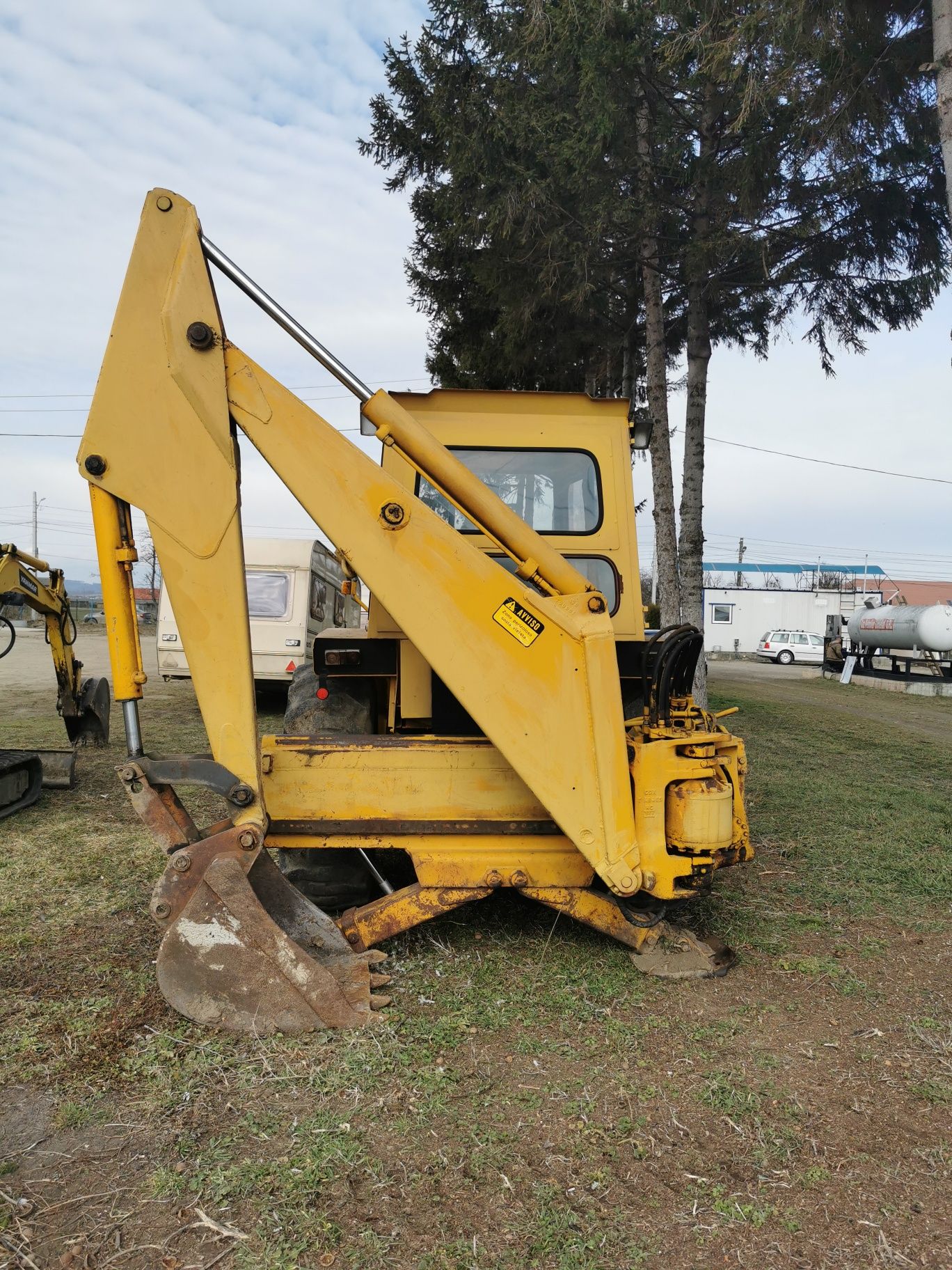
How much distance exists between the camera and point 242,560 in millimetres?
3375

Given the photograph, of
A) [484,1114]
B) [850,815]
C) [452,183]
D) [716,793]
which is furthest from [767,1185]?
[452,183]

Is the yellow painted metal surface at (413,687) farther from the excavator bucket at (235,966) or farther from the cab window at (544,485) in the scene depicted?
the excavator bucket at (235,966)

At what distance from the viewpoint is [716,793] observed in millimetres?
3582

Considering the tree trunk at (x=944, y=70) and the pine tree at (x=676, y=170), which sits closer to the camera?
the tree trunk at (x=944, y=70)

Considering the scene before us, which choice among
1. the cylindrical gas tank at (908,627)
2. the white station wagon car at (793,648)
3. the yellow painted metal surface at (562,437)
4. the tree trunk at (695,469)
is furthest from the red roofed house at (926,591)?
the yellow painted metal surface at (562,437)

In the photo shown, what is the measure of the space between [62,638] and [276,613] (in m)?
4.27

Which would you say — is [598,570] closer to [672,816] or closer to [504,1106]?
[672,816]

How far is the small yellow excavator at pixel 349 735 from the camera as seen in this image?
3.26 meters

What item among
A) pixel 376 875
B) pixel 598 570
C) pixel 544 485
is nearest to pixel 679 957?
pixel 376 875

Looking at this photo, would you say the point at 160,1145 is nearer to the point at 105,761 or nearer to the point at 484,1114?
the point at 484,1114

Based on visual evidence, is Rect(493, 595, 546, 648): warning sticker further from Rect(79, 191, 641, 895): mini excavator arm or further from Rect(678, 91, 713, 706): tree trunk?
Rect(678, 91, 713, 706): tree trunk

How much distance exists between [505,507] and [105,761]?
6668 mm

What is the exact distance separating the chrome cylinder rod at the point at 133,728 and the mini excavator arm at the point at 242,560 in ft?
0.17

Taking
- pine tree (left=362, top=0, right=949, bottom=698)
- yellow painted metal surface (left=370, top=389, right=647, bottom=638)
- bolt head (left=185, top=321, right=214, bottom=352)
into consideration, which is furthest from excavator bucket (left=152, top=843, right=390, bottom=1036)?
pine tree (left=362, top=0, right=949, bottom=698)
